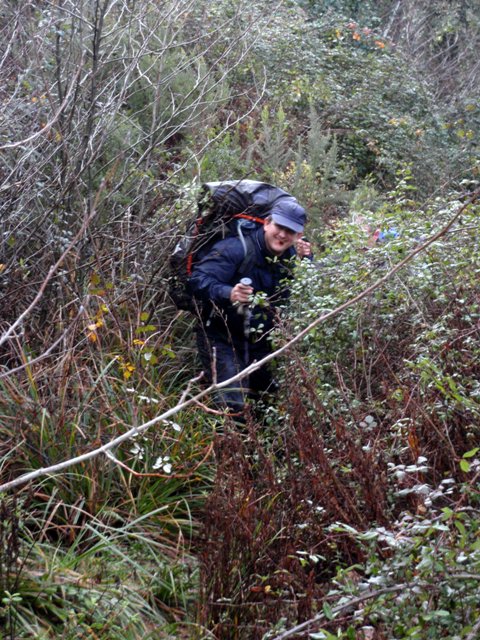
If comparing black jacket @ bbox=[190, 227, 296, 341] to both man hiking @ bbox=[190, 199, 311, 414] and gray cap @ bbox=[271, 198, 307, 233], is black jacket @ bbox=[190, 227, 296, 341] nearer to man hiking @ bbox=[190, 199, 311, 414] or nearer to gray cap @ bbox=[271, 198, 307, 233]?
man hiking @ bbox=[190, 199, 311, 414]

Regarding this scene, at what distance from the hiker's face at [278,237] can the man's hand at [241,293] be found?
0.44 meters

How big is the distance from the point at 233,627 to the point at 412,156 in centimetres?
948

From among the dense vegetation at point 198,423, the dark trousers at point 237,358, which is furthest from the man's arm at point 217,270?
the dense vegetation at point 198,423

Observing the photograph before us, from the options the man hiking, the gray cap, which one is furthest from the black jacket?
the gray cap

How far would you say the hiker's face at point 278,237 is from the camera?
6504 mm

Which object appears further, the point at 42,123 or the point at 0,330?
the point at 42,123

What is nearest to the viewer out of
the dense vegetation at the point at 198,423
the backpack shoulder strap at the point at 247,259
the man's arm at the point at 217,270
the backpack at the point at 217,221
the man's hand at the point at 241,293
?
the dense vegetation at the point at 198,423

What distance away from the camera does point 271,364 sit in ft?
21.2

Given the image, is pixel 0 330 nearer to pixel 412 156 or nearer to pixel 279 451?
pixel 279 451

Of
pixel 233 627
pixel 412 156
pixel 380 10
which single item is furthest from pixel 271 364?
pixel 380 10

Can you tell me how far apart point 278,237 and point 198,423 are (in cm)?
137

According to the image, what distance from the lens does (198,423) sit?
20.0 ft

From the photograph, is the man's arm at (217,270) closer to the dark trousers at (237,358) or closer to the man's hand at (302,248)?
the dark trousers at (237,358)

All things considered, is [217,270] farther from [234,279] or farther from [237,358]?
[237,358]
